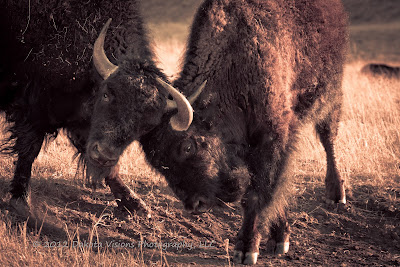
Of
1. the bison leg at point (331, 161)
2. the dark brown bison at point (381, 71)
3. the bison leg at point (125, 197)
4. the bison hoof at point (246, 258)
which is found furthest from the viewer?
the dark brown bison at point (381, 71)

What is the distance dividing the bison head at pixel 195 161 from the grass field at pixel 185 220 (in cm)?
55

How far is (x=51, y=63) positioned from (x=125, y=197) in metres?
1.64

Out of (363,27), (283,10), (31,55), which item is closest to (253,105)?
(283,10)

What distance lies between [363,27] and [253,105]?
3621cm

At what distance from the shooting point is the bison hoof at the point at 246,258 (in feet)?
14.8

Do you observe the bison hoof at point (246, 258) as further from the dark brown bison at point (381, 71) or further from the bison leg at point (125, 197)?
the dark brown bison at point (381, 71)

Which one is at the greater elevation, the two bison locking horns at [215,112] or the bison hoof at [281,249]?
the two bison locking horns at [215,112]

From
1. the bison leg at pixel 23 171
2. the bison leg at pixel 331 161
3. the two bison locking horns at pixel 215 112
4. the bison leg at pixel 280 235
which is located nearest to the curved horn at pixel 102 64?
the two bison locking horns at pixel 215 112

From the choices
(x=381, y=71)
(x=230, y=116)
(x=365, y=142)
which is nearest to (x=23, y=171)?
(x=230, y=116)

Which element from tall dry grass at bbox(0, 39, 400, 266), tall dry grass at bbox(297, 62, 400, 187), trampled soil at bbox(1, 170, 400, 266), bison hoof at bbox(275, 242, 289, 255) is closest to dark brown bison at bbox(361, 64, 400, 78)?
tall dry grass at bbox(297, 62, 400, 187)

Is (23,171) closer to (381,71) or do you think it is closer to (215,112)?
(215,112)

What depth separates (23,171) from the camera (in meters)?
5.11

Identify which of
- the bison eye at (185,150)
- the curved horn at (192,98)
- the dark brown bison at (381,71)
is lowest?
the bison eye at (185,150)

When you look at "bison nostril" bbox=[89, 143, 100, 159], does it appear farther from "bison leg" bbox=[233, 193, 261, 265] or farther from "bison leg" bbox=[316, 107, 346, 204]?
"bison leg" bbox=[316, 107, 346, 204]
